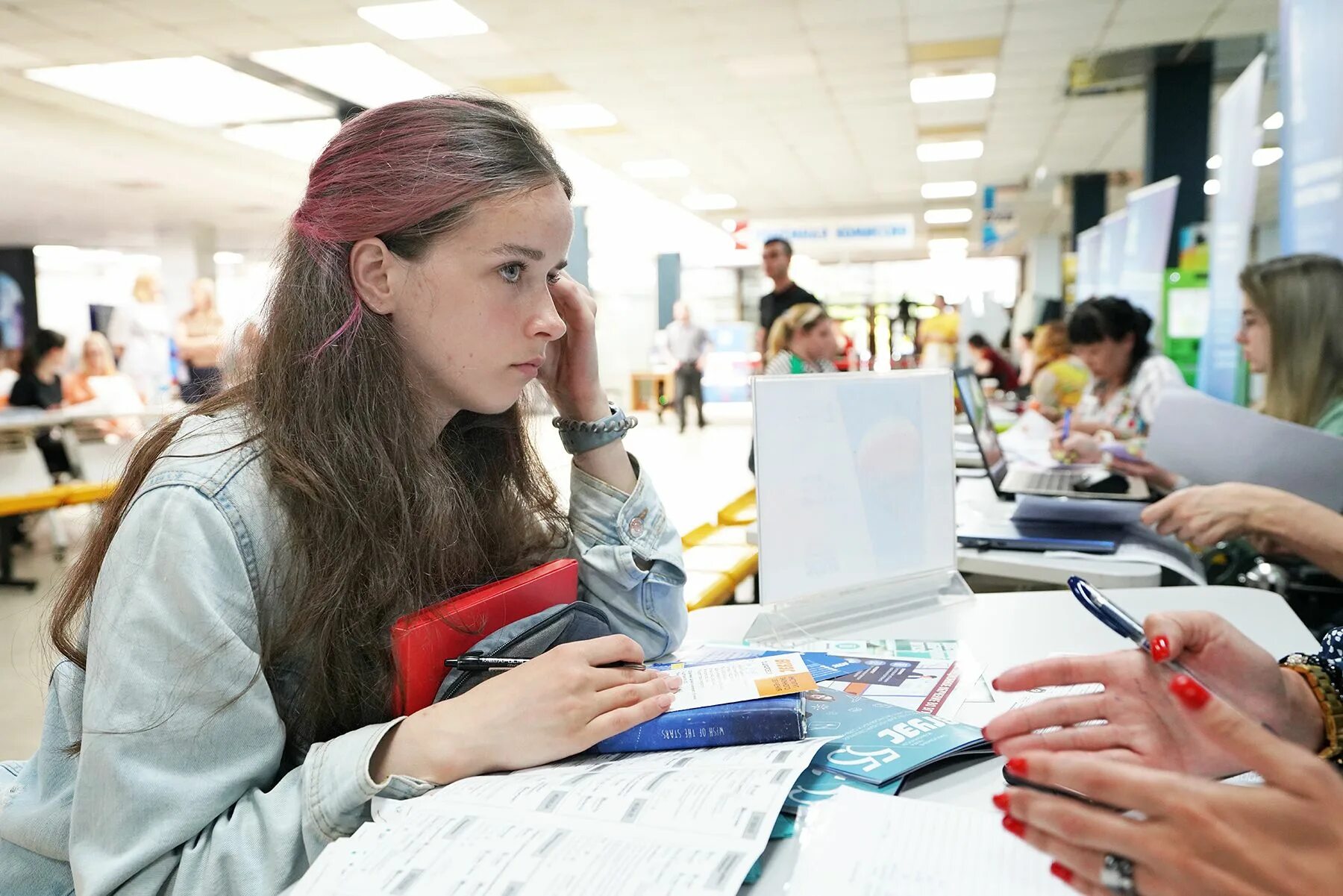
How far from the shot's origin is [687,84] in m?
7.21

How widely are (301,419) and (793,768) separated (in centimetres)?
61

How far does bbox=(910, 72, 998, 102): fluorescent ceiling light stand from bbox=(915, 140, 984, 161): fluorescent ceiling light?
1.75m

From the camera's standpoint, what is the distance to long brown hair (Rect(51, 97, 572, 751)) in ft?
2.98

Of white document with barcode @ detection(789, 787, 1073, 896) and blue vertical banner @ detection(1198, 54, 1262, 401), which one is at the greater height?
blue vertical banner @ detection(1198, 54, 1262, 401)

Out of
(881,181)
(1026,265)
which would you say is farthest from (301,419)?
(1026,265)

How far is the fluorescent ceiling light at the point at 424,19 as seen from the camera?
5520 mm

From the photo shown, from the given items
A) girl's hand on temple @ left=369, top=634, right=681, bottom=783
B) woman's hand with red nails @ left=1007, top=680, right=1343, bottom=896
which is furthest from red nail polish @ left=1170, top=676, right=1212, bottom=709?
girl's hand on temple @ left=369, top=634, right=681, bottom=783

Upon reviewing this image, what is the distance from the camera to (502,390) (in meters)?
1.07

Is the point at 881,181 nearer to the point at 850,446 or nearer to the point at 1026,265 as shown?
the point at 1026,265

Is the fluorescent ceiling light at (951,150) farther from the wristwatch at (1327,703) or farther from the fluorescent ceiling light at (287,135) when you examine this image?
the wristwatch at (1327,703)

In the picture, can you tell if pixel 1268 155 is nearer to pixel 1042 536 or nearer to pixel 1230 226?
pixel 1230 226

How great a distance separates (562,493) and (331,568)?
501 millimetres

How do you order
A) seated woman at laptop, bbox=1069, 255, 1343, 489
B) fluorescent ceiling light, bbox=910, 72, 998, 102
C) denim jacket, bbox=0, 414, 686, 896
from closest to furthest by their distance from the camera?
1. denim jacket, bbox=0, 414, 686, 896
2. seated woman at laptop, bbox=1069, 255, 1343, 489
3. fluorescent ceiling light, bbox=910, 72, 998, 102

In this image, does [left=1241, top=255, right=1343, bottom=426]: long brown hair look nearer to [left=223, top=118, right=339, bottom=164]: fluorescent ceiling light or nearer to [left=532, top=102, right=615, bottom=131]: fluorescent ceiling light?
[left=532, top=102, right=615, bottom=131]: fluorescent ceiling light
